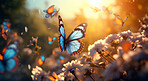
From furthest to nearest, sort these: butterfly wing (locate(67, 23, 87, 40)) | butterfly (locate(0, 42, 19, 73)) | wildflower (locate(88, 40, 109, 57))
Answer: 1. butterfly wing (locate(67, 23, 87, 40))
2. butterfly (locate(0, 42, 19, 73))
3. wildflower (locate(88, 40, 109, 57))

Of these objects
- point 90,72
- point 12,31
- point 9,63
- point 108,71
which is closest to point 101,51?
point 90,72

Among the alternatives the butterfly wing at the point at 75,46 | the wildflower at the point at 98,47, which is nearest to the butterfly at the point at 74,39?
the butterfly wing at the point at 75,46

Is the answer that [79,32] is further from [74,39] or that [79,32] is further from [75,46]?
[75,46]

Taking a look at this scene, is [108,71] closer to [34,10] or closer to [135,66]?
[135,66]

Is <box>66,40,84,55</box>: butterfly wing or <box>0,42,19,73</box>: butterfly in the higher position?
<box>66,40,84,55</box>: butterfly wing

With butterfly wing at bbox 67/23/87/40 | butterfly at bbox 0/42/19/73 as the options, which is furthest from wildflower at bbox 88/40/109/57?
butterfly at bbox 0/42/19/73

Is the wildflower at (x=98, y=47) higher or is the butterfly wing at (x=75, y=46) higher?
the butterfly wing at (x=75, y=46)

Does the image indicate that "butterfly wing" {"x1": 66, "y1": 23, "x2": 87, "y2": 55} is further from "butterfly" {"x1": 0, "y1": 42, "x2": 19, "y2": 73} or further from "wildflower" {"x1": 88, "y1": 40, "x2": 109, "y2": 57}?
"butterfly" {"x1": 0, "y1": 42, "x2": 19, "y2": 73}

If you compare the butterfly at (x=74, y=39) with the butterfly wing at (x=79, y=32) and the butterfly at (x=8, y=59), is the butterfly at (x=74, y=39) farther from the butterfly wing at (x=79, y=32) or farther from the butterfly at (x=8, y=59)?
the butterfly at (x=8, y=59)
